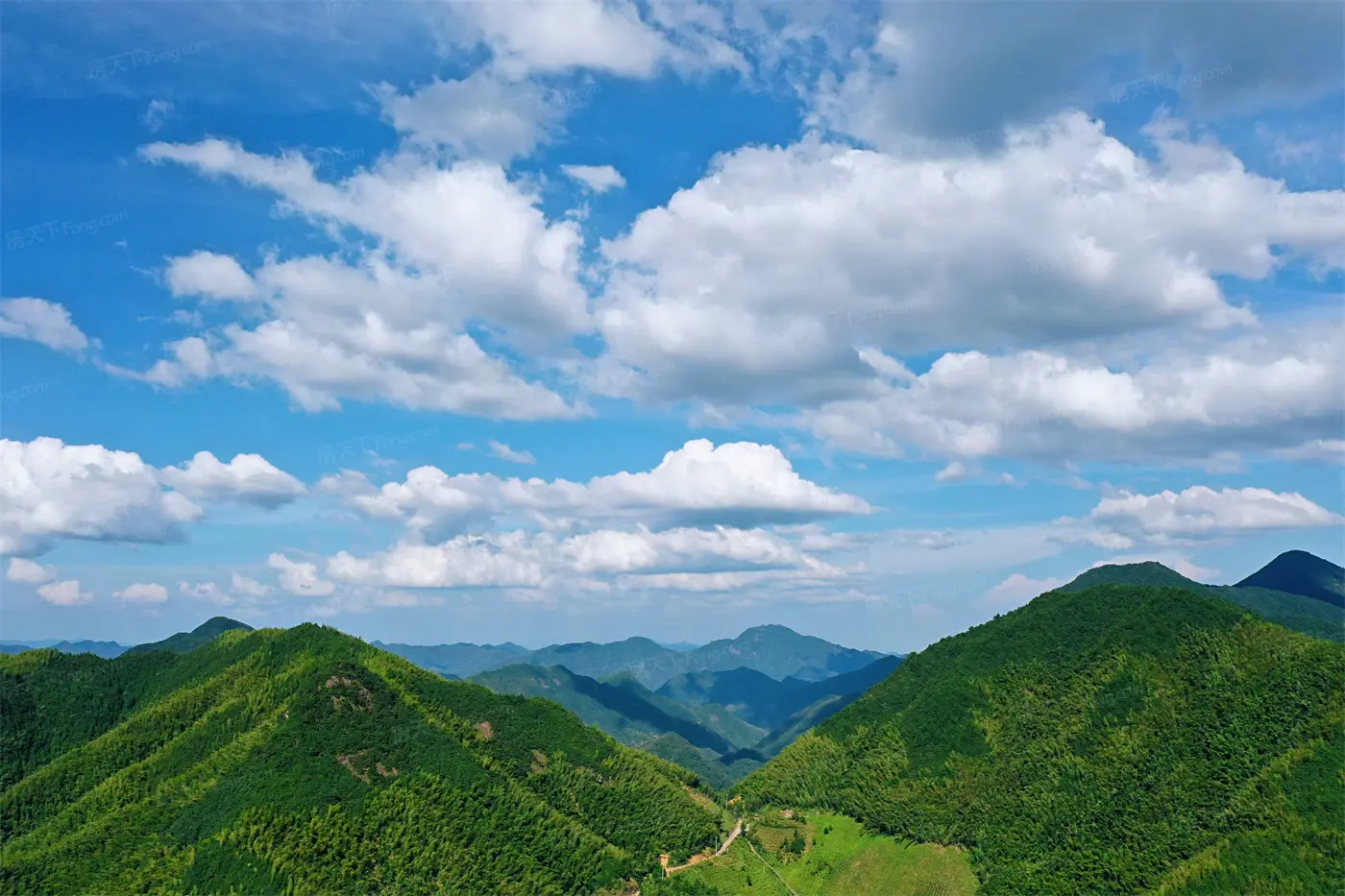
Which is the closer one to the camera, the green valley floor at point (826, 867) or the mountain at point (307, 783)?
the mountain at point (307, 783)

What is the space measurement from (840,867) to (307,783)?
7811cm

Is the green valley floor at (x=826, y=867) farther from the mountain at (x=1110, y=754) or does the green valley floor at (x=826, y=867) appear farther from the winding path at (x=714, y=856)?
the mountain at (x=1110, y=754)

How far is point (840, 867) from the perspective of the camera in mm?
135125

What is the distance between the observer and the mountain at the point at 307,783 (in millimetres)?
104438

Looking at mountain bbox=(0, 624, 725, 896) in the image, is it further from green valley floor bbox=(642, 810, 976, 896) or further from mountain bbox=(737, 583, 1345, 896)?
mountain bbox=(737, 583, 1345, 896)

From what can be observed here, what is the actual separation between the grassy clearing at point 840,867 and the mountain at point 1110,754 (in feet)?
9.25

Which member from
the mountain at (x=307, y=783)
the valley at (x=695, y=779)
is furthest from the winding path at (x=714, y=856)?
the mountain at (x=307, y=783)

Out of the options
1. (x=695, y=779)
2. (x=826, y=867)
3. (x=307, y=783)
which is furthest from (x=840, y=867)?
(x=307, y=783)

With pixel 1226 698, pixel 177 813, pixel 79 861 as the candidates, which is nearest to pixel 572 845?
pixel 177 813

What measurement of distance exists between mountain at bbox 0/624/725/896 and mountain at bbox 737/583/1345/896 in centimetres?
3488

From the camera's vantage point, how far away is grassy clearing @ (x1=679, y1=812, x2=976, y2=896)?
127m

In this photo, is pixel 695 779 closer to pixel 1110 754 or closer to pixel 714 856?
pixel 714 856

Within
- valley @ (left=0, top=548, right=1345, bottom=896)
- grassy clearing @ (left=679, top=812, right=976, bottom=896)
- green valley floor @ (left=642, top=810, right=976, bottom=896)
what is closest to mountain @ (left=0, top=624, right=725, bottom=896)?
valley @ (left=0, top=548, right=1345, bottom=896)

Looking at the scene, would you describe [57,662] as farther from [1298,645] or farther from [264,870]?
[1298,645]
